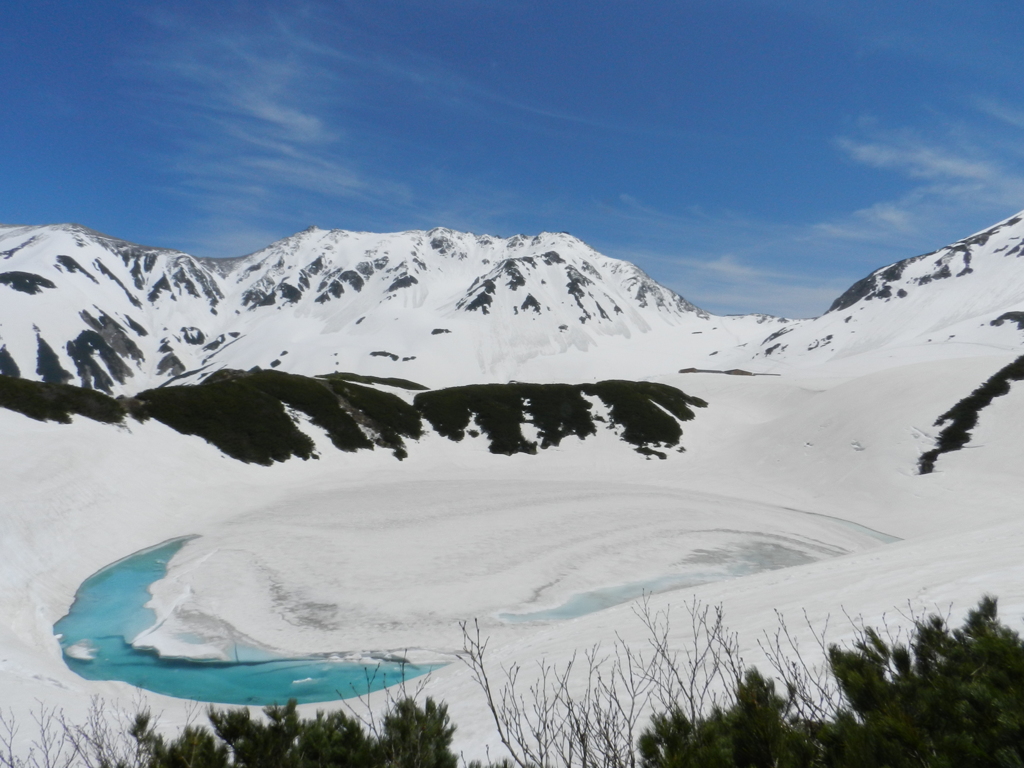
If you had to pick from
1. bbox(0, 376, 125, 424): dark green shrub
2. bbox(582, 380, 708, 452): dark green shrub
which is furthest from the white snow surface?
bbox(582, 380, 708, 452): dark green shrub

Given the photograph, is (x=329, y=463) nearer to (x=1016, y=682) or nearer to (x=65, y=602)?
(x=65, y=602)

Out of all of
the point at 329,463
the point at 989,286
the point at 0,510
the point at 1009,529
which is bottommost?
the point at 1009,529

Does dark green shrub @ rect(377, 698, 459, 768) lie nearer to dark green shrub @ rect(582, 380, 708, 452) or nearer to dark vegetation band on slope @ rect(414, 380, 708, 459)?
dark vegetation band on slope @ rect(414, 380, 708, 459)

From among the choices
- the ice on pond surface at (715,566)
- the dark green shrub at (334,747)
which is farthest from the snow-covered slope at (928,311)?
the dark green shrub at (334,747)

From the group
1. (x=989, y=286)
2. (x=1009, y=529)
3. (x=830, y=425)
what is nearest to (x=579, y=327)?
(x=989, y=286)

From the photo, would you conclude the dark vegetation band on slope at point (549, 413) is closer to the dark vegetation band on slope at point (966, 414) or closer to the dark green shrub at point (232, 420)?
the dark green shrub at point (232, 420)

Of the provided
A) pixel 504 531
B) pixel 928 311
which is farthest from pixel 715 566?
pixel 928 311
